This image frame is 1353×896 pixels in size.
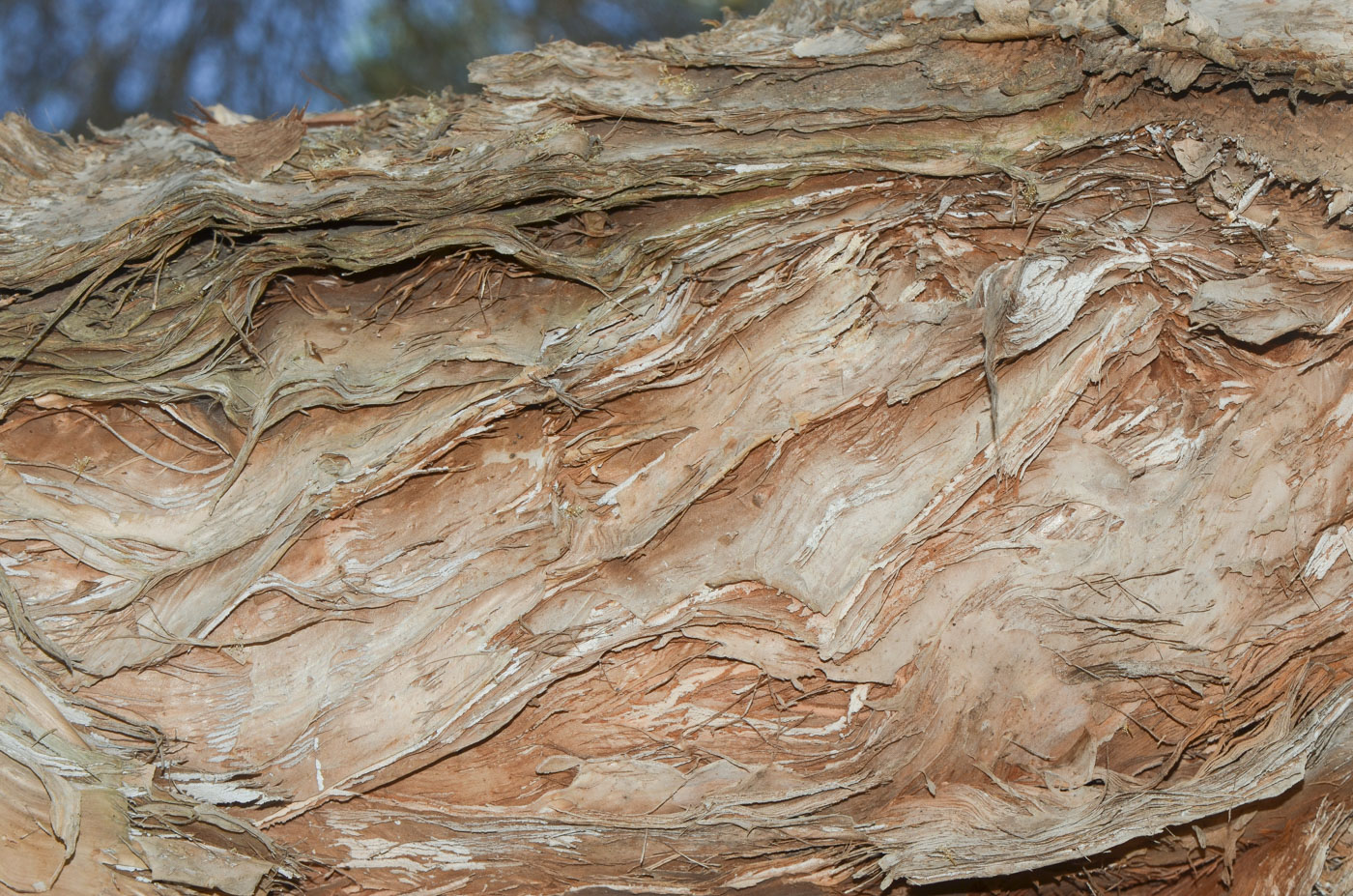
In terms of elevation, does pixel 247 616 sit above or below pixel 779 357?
below

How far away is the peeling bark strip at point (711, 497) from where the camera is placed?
1938 mm

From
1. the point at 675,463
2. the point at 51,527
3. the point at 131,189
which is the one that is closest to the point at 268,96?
the point at 131,189

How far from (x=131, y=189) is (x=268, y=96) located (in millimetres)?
2698

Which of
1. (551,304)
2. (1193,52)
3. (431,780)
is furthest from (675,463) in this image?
(1193,52)

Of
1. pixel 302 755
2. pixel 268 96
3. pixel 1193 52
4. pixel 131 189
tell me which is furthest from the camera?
pixel 268 96

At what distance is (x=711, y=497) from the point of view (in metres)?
2.03

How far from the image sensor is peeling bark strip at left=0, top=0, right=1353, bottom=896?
6.36ft

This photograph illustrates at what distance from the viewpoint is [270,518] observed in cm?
197

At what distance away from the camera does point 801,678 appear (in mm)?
2016

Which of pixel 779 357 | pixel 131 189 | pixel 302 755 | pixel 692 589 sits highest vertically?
pixel 131 189

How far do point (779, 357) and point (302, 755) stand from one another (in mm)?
1214

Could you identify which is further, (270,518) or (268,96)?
(268,96)

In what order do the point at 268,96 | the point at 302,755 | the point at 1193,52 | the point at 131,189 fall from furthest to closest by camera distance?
the point at 268,96
the point at 131,189
the point at 302,755
the point at 1193,52

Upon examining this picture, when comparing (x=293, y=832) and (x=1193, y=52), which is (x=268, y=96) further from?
(x=1193, y=52)
